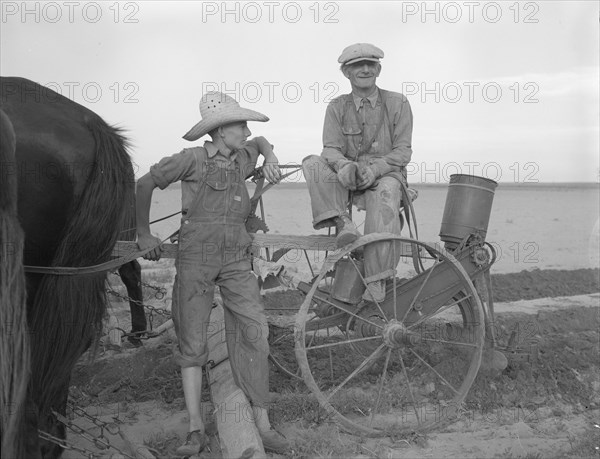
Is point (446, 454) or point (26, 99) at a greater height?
point (26, 99)

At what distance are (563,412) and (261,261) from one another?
2401mm

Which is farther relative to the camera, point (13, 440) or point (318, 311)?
point (318, 311)

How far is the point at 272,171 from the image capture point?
15.4 ft

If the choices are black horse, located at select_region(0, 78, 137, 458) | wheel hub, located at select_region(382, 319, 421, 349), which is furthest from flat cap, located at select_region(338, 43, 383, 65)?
wheel hub, located at select_region(382, 319, 421, 349)

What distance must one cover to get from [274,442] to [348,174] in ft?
5.75

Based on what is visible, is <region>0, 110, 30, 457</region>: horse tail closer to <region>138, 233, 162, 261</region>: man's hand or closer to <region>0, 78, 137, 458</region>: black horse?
<region>0, 78, 137, 458</region>: black horse

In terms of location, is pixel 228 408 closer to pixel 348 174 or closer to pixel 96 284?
pixel 96 284

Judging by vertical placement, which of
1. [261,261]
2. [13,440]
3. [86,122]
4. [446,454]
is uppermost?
[86,122]

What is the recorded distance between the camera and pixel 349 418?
5.16 m

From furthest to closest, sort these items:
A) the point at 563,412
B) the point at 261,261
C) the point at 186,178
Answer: the point at 563,412, the point at 261,261, the point at 186,178

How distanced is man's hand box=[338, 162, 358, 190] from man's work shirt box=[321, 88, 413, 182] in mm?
377

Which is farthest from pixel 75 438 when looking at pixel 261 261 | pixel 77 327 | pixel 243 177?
pixel 243 177

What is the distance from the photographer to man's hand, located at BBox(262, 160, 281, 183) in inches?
185

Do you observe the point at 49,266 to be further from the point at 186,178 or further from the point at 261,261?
the point at 261,261
